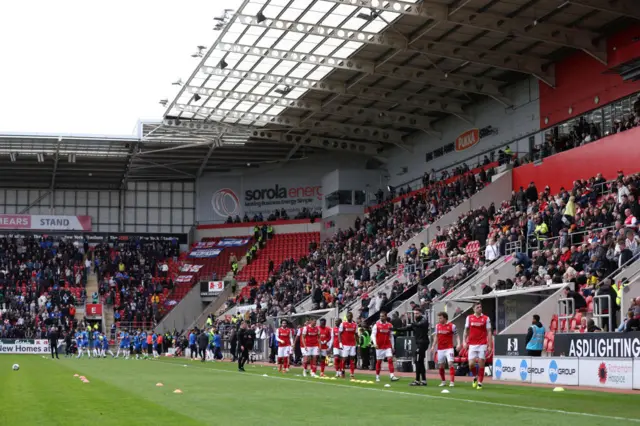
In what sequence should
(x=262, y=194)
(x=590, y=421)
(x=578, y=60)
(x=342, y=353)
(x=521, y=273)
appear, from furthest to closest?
1. (x=262, y=194)
2. (x=578, y=60)
3. (x=521, y=273)
4. (x=342, y=353)
5. (x=590, y=421)

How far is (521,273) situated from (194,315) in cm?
4034

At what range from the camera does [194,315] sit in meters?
68.9

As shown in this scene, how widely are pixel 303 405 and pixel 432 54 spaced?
30192 millimetres

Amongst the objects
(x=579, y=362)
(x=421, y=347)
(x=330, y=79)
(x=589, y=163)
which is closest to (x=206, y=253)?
(x=330, y=79)

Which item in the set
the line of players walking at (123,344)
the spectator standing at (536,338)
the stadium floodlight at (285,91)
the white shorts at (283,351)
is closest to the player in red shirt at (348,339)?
the white shorts at (283,351)

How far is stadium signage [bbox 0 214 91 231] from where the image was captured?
241 ft

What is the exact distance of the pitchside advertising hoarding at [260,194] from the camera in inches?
2879

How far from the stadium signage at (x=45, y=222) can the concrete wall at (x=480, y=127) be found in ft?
86.5

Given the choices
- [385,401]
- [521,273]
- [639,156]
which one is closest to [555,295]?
[521,273]

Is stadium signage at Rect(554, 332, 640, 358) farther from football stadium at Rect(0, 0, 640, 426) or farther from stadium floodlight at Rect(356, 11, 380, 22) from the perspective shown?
stadium floodlight at Rect(356, 11, 380, 22)

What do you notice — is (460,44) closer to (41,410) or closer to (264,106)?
(264,106)

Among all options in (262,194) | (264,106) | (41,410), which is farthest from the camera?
(262,194)

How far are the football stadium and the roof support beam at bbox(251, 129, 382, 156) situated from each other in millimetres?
209

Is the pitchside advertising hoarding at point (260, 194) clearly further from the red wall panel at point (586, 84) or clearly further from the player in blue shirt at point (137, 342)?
the red wall panel at point (586, 84)
